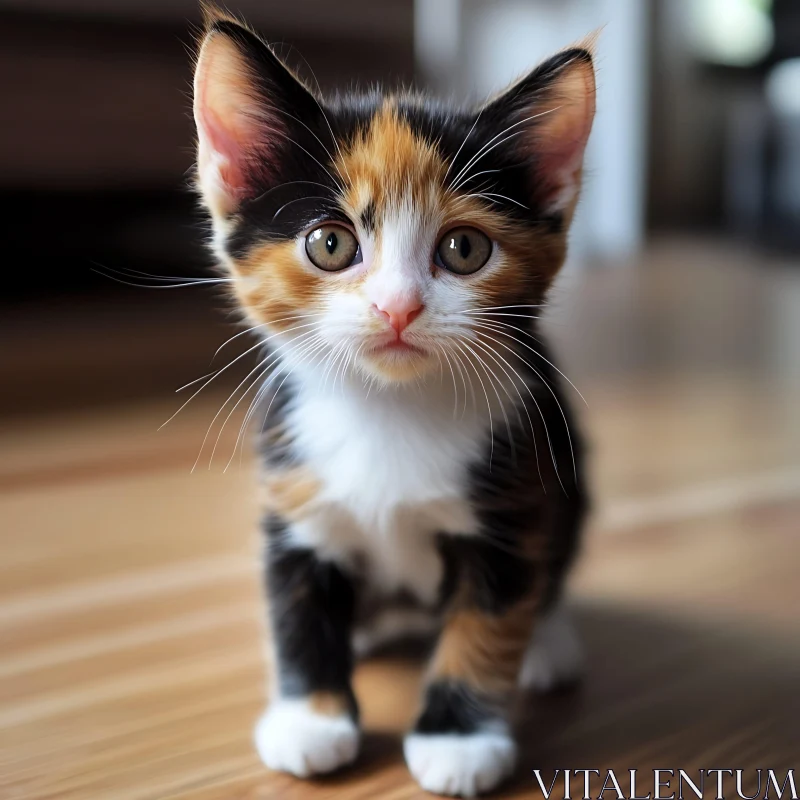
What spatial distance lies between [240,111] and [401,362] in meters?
0.23

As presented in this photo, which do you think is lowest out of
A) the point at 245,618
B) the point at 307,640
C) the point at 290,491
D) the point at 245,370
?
the point at 245,370

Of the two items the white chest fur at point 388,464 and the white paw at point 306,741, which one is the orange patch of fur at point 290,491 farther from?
the white paw at point 306,741

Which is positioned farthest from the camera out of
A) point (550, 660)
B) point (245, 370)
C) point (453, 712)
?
point (245, 370)

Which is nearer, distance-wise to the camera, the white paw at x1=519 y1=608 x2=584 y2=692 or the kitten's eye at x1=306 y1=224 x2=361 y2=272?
the kitten's eye at x1=306 y1=224 x2=361 y2=272

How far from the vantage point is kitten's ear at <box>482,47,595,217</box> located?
696mm

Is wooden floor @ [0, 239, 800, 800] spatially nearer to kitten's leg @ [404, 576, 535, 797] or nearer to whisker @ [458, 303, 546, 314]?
kitten's leg @ [404, 576, 535, 797]

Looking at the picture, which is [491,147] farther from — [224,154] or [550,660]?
[550,660]

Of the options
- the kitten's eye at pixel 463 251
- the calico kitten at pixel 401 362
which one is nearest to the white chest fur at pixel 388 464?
the calico kitten at pixel 401 362

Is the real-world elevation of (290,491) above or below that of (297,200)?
below

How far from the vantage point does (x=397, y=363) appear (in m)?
0.68

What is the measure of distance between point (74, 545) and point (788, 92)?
3123mm

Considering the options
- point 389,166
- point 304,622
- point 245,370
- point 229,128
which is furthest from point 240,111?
point 245,370

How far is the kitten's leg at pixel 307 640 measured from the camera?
2.50 ft

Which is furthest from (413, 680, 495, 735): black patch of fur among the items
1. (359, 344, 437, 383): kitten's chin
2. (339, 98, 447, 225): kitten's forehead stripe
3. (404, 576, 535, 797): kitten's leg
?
(339, 98, 447, 225): kitten's forehead stripe
